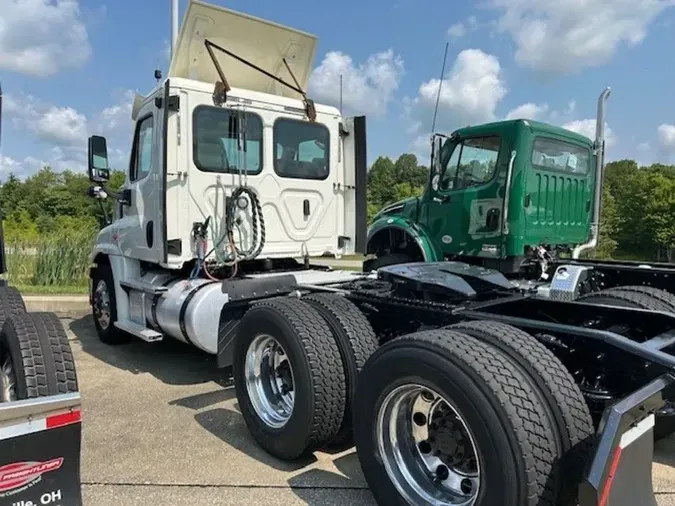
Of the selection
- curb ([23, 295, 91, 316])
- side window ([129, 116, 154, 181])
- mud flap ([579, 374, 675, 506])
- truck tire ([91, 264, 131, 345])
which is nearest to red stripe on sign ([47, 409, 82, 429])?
mud flap ([579, 374, 675, 506])

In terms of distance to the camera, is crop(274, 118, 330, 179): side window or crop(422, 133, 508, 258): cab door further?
crop(422, 133, 508, 258): cab door

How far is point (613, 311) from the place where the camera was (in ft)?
10.9

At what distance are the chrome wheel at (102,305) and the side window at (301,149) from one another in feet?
8.32

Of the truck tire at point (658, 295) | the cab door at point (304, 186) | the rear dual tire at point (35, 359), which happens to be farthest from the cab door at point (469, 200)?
the rear dual tire at point (35, 359)

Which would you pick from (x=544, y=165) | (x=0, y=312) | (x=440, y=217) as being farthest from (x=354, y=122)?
(x=0, y=312)

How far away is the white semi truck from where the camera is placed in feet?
7.42

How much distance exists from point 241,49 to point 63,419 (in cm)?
457

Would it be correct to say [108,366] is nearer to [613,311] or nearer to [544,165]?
[613,311]

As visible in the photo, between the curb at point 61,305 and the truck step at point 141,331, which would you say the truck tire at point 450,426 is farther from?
the curb at point 61,305

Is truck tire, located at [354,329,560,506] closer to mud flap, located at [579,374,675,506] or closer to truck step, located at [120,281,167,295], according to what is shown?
mud flap, located at [579,374,675,506]

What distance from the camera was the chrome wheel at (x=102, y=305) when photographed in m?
6.65

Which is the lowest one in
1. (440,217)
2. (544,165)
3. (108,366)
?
(108,366)

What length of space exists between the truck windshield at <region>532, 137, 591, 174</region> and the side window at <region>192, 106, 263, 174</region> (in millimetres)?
3371

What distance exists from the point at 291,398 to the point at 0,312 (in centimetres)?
181
